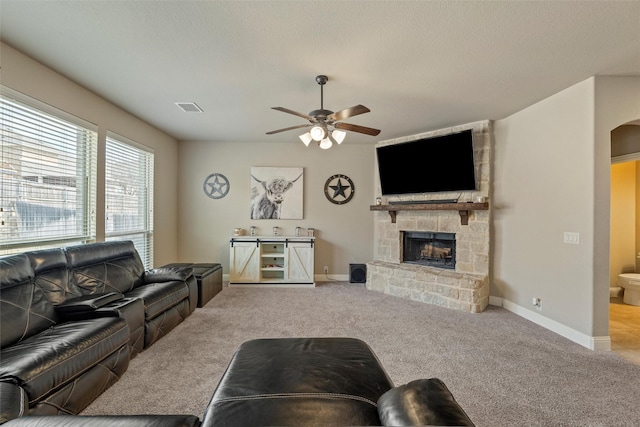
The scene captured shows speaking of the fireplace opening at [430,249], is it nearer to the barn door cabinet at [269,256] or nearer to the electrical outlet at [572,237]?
the electrical outlet at [572,237]

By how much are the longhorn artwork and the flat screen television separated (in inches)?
66.2

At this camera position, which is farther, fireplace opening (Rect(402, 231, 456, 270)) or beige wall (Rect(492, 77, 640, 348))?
fireplace opening (Rect(402, 231, 456, 270))

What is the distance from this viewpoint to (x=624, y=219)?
167 inches

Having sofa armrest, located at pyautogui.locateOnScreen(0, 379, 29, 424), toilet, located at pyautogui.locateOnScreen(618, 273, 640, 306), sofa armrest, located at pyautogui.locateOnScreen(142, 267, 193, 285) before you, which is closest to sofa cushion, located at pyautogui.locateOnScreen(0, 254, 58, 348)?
sofa armrest, located at pyautogui.locateOnScreen(0, 379, 29, 424)

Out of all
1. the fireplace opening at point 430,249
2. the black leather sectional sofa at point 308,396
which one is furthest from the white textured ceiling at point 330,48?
the black leather sectional sofa at point 308,396

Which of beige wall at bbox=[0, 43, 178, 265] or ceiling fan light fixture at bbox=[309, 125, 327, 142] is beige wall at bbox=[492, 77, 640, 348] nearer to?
ceiling fan light fixture at bbox=[309, 125, 327, 142]

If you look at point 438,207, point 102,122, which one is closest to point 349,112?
point 438,207

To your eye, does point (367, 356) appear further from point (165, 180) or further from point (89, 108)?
point (165, 180)

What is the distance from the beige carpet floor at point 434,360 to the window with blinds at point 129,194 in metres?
1.62

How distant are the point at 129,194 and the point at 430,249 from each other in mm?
4980

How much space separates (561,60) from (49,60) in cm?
477

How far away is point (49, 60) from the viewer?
2.58m

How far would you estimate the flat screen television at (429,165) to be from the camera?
4145 mm

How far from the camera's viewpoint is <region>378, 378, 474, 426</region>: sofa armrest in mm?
800
